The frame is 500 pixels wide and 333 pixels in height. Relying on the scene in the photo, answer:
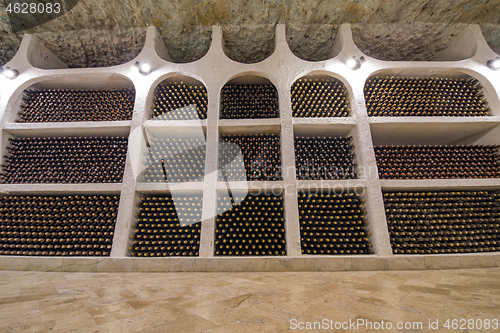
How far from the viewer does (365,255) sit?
296 centimetres

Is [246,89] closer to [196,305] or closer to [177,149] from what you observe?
[177,149]

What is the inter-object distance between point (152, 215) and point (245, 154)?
5.58 ft

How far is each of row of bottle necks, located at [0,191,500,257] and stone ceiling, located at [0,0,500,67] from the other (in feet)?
9.53

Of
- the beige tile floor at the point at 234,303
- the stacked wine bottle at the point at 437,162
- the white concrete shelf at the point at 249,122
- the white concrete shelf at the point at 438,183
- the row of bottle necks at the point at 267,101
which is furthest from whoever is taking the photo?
the row of bottle necks at the point at 267,101

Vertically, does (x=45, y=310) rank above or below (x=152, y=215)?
below

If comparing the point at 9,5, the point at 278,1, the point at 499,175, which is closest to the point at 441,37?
the point at 499,175

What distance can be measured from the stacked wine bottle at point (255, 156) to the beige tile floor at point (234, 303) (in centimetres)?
158

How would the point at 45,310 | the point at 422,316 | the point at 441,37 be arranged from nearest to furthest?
the point at 422,316
the point at 45,310
the point at 441,37

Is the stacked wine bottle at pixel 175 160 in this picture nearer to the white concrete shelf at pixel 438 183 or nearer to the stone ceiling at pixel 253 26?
the stone ceiling at pixel 253 26

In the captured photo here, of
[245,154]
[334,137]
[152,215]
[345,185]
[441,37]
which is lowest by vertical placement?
[152,215]

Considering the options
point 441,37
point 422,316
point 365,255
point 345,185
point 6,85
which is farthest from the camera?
point 441,37

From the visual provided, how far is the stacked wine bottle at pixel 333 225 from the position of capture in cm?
307

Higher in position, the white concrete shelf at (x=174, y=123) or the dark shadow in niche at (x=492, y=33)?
the dark shadow in niche at (x=492, y=33)

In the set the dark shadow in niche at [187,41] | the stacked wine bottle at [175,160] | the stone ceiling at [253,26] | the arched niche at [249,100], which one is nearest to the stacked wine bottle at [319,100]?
the arched niche at [249,100]
